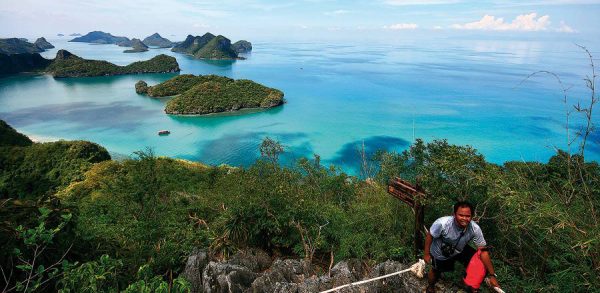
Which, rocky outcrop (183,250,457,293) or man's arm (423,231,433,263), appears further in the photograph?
rocky outcrop (183,250,457,293)

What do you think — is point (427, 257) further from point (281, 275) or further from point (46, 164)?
point (46, 164)

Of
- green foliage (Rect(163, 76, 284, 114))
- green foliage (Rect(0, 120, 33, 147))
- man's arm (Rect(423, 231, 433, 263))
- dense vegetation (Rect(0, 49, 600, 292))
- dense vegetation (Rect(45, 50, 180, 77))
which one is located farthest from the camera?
dense vegetation (Rect(45, 50, 180, 77))

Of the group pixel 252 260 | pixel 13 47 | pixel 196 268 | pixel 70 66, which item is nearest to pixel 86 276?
pixel 196 268

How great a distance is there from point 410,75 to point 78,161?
11551 centimetres

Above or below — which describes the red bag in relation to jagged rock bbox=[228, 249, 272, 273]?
above

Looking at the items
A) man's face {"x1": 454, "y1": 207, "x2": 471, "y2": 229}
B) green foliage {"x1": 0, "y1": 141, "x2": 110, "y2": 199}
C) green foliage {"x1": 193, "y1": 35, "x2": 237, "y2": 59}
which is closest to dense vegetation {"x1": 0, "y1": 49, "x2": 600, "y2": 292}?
man's face {"x1": 454, "y1": 207, "x2": 471, "y2": 229}

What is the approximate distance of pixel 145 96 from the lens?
8012cm

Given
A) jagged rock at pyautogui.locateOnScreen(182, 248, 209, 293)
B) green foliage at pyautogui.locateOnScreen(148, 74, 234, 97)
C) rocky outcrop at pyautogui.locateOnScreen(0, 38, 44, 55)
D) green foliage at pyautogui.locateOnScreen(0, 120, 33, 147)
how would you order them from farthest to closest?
1. rocky outcrop at pyautogui.locateOnScreen(0, 38, 44, 55)
2. green foliage at pyautogui.locateOnScreen(148, 74, 234, 97)
3. green foliage at pyautogui.locateOnScreen(0, 120, 33, 147)
4. jagged rock at pyautogui.locateOnScreen(182, 248, 209, 293)

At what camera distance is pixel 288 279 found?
521 cm

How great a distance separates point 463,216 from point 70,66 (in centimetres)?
13761

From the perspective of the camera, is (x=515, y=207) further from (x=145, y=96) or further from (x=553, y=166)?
(x=145, y=96)

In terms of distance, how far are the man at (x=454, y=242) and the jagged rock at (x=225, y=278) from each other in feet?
9.38

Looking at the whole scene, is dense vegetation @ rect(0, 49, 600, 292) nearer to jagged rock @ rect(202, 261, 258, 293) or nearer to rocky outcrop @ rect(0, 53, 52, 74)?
jagged rock @ rect(202, 261, 258, 293)

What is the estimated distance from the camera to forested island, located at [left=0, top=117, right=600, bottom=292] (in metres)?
3.38
